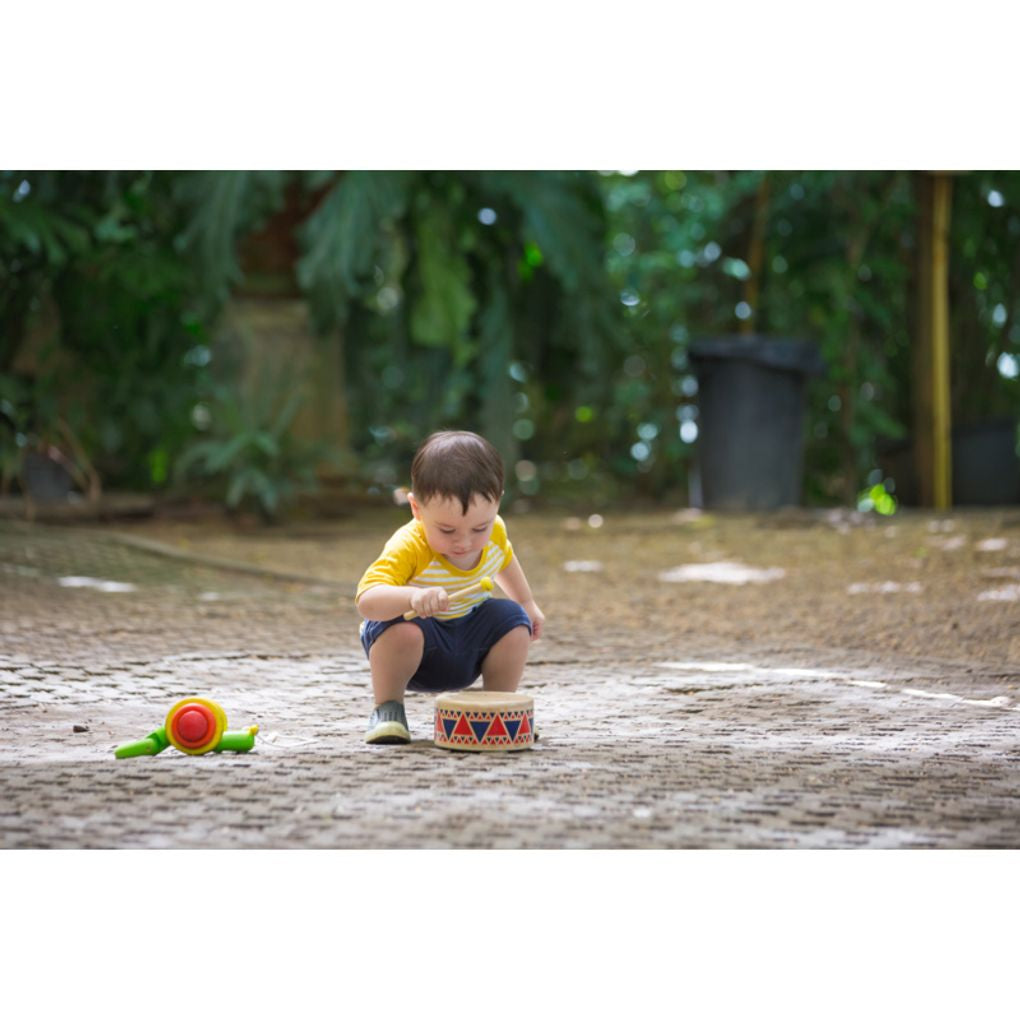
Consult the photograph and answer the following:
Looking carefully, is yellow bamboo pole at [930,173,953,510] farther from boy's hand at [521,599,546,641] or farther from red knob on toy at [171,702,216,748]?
red knob on toy at [171,702,216,748]

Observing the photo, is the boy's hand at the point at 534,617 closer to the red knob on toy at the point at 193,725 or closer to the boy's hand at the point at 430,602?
the boy's hand at the point at 430,602

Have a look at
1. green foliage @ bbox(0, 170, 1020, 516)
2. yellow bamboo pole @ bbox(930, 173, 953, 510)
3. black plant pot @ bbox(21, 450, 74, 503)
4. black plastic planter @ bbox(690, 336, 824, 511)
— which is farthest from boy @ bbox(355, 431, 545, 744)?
black plant pot @ bbox(21, 450, 74, 503)

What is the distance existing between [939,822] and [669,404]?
5.79 meters

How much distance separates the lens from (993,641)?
3.36 m

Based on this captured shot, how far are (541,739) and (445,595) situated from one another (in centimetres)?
36

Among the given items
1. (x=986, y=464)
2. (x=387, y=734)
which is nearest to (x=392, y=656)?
(x=387, y=734)

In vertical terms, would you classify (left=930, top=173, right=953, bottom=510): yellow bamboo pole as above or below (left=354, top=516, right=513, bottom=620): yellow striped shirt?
above

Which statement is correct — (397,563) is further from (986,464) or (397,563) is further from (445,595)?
(986,464)

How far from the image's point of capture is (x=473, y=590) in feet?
7.77

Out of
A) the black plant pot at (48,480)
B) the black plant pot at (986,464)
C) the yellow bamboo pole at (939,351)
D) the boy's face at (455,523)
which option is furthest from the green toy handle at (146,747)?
the black plant pot at (48,480)

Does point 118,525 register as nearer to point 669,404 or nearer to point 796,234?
point 669,404

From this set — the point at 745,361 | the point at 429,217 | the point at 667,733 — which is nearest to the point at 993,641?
the point at 667,733

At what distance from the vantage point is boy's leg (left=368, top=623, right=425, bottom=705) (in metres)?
2.34

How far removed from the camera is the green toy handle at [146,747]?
2158 mm
